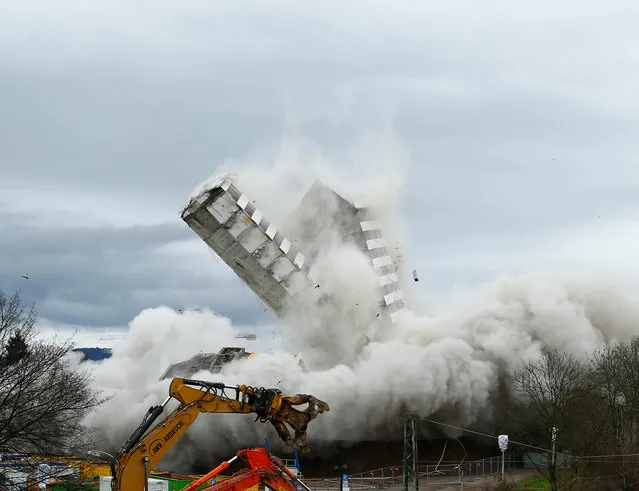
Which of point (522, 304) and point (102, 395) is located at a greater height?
point (522, 304)

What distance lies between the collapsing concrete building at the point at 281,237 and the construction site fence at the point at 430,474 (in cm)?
709

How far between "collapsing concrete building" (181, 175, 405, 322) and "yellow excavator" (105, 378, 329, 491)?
58.1ft

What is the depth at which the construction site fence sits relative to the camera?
3791 cm

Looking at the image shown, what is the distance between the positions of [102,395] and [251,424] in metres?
8.41

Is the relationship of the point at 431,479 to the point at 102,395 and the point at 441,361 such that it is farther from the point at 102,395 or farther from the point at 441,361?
the point at 102,395

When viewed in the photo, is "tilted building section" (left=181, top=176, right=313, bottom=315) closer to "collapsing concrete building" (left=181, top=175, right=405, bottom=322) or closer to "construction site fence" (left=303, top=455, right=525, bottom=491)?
"collapsing concrete building" (left=181, top=175, right=405, bottom=322)

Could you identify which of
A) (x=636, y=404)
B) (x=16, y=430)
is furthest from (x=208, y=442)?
(x=16, y=430)

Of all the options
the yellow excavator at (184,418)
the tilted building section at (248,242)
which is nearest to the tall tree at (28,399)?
the yellow excavator at (184,418)

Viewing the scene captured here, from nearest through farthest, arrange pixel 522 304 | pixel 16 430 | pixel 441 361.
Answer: pixel 16 430
pixel 441 361
pixel 522 304

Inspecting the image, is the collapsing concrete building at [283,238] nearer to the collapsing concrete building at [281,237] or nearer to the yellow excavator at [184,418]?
the collapsing concrete building at [281,237]

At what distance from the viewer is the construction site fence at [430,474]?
37.9 m

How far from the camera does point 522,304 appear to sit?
44.1m

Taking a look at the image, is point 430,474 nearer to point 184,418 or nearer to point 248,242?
point 248,242

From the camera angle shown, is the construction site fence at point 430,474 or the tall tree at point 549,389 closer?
the tall tree at point 549,389
